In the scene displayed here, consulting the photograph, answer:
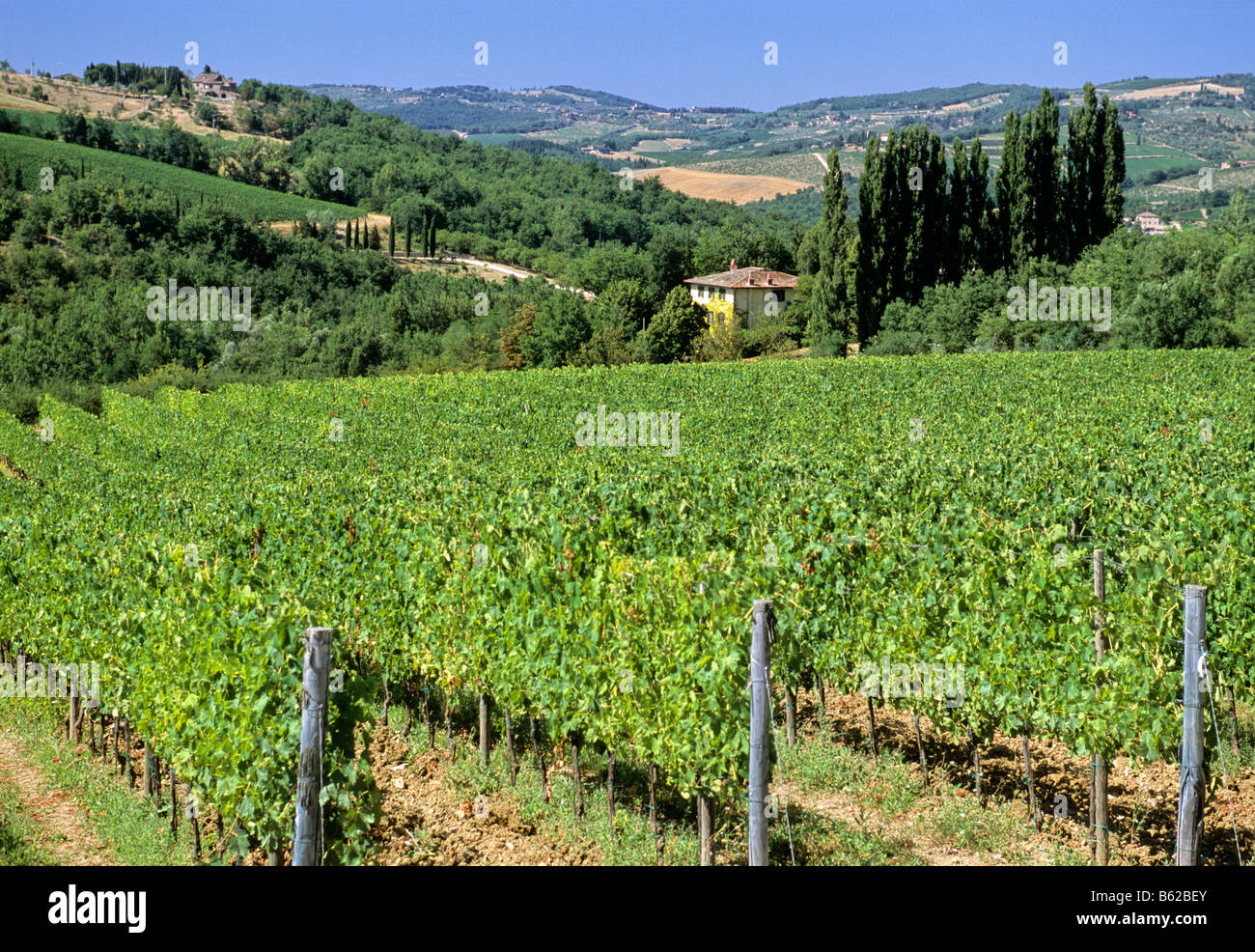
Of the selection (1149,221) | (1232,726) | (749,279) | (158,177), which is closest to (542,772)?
(1232,726)

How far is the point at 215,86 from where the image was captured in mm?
174625

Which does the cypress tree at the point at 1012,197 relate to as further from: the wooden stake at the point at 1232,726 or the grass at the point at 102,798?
the grass at the point at 102,798

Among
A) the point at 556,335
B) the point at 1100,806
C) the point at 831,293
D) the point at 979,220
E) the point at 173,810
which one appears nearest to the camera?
the point at 1100,806

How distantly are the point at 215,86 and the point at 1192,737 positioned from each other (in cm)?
19785

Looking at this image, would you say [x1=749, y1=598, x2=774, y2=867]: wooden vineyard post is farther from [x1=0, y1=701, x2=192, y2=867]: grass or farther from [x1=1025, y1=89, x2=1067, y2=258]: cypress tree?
[x1=1025, y1=89, x2=1067, y2=258]: cypress tree

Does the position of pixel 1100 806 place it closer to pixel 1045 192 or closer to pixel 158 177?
pixel 1045 192

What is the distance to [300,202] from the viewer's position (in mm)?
104312

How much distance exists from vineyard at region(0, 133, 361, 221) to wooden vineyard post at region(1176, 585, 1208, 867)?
90.5 m

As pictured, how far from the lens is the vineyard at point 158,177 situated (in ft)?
285

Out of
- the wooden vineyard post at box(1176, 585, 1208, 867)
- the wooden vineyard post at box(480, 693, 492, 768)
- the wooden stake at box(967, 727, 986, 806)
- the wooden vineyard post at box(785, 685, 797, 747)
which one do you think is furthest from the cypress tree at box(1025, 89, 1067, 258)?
Answer: the wooden vineyard post at box(1176, 585, 1208, 867)

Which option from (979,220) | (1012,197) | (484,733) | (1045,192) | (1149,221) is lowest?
(484,733)
